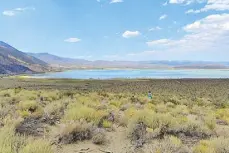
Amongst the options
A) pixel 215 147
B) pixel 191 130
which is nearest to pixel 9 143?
pixel 215 147

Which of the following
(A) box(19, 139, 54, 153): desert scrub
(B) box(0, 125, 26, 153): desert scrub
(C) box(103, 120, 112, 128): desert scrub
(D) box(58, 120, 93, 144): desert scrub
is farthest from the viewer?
(C) box(103, 120, 112, 128): desert scrub

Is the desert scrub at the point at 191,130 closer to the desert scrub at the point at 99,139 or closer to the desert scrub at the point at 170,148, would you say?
the desert scrub at the point at 170,148

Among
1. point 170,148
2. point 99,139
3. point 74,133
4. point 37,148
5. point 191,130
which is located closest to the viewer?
point 37,148

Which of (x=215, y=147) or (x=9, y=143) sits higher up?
(x=9, y=143)

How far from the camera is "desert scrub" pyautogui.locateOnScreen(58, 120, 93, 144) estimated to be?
28.6 ft

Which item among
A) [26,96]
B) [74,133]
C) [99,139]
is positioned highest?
[26,96]

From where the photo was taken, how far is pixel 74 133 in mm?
8961

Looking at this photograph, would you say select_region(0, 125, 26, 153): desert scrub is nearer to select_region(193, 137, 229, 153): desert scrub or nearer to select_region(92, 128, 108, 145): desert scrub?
select_region(92, 128, 108, 145): desert scrub

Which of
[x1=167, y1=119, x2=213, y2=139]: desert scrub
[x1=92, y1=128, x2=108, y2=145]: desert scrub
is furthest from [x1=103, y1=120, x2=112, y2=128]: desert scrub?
[x1=167, y1=119, x2=213, y2=139]: desert scrub

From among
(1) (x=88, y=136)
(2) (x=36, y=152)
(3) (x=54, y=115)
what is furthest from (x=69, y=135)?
(3) (x=54, y=115)

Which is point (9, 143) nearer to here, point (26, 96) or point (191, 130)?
point (191, 130)

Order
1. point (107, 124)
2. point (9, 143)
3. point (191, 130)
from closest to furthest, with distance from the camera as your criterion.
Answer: point (9, 143), point (191, 130), point (107, 124)

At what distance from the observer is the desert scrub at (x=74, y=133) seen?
870 cm

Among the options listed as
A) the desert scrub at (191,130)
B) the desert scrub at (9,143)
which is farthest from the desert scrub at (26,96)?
the desert scrub at (9,143)
